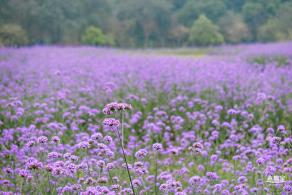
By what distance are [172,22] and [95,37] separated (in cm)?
673

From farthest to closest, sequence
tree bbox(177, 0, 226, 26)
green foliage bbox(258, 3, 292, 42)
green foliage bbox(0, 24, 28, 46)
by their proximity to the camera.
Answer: tree bbox(177, 0, 226, 26)
green foliage bbox(258, 3, 292, 42)
green foliage bbox(0, 24, 28, 46)

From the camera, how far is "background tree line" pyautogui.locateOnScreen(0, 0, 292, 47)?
23.4 m

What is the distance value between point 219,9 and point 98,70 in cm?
2257

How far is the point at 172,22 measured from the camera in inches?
1276

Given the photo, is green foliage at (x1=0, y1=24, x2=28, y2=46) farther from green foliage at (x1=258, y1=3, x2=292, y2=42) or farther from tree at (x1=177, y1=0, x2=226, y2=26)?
tree at (x1=177, y1=0, x2=226, y2=26)

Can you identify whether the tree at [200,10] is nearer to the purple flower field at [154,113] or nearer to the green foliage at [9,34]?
the green foliage at [9,34]

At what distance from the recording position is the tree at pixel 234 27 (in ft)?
93.1

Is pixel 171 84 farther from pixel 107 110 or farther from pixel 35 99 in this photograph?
pixel 107 110

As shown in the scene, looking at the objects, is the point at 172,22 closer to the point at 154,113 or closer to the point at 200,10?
the point at 200,10

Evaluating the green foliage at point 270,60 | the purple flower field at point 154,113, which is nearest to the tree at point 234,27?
the green foliage at point 270,60

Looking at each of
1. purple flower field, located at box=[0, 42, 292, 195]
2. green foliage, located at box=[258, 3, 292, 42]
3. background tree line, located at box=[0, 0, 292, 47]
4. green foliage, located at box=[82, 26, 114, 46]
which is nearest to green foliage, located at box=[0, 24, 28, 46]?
purple flower field, located at box=[0, 42, 292, 195]

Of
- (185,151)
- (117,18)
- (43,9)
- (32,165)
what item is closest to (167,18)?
(117,18)

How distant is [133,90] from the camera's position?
8172mm

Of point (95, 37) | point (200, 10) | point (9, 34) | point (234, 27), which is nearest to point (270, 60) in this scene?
point (9, 34)
